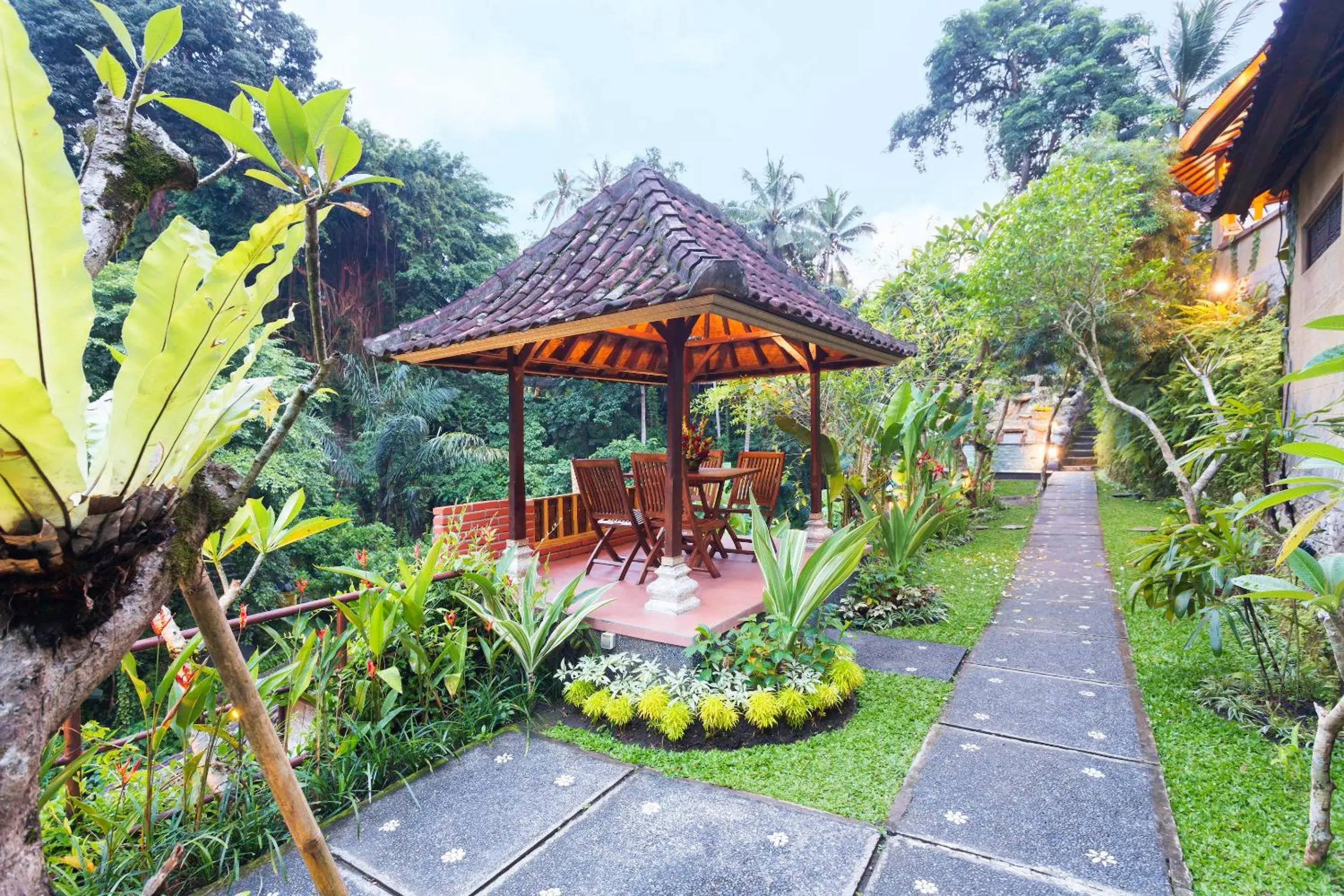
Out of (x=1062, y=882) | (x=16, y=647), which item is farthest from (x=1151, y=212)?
(x=16, y=647)

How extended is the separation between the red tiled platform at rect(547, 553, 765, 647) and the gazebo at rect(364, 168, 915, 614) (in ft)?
0.43

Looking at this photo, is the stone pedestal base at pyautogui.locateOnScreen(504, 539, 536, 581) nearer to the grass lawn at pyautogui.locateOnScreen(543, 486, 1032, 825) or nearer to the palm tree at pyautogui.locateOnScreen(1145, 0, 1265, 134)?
the grass lawn at pyautogui.locateOnScreen(543, 486, 1032, 825)

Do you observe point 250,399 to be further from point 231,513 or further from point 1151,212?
point 1151,212

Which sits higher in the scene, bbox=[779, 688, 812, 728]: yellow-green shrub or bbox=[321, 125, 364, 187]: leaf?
bbox=[321, 125, 364, 187]: leaf

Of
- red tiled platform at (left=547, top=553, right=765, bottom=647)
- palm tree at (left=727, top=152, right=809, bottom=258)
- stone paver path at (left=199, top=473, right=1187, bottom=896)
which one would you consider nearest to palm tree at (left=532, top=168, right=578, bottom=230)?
palm tree at (left=727, top=152, right=809, bottom=258)

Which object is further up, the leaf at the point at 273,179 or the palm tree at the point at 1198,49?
the palm tree at the point at 1198,49

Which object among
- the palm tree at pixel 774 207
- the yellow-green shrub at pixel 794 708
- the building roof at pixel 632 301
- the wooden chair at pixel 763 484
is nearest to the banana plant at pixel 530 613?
the yellow-green shrub at pixel 794 708

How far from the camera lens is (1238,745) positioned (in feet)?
9.24

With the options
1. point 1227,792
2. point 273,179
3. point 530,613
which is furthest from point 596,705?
point 273,179

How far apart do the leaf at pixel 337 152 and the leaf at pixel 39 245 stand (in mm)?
254

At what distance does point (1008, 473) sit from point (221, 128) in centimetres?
1707

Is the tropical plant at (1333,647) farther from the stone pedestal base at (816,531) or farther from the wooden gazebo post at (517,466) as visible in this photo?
the wooden gazebo post at (517,466)

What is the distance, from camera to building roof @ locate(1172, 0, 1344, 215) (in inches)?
110

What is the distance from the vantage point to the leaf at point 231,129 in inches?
26.8
